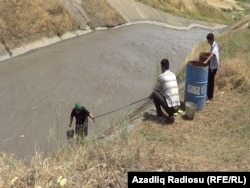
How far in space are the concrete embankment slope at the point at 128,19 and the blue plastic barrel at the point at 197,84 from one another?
956 cm

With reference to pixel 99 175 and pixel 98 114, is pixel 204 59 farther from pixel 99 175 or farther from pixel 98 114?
pixel 99 175

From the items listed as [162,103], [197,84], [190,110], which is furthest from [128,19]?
[162,103]

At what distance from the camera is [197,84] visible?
9.25 m

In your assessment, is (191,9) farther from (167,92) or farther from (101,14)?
(167,92)

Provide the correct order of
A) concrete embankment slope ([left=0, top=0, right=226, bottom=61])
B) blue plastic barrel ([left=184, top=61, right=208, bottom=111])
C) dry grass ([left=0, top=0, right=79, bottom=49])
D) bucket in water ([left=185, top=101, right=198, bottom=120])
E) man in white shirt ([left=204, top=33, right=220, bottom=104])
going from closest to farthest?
1. bucket in water ([left=185, top=101, right=198, bottom=120])
2. blue plastic barrel ([left=184, top=61, right=208, bottom=111])
3. man in white shirt ([left=204, top=33, right=220, bottom=104])
4. concrete embankment slope ([left=0, top=0, right=226, bottom=61])
5. dry grass ([left=0, top=0, right=79, bottom=49])

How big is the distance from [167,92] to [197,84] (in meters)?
0.88

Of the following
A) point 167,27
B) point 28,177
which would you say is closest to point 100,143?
point 28,177

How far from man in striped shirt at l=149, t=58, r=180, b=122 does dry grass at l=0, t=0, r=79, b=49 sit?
10383mm

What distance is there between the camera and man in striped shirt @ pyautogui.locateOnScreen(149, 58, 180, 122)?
28.6 feet

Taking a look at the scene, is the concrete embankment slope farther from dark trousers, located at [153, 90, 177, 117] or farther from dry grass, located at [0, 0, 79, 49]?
dark trousers, located at [153, 90, 177, 117]

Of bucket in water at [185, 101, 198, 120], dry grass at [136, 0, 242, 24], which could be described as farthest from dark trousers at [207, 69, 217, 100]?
dry grass at [136, 0, 242, 24]

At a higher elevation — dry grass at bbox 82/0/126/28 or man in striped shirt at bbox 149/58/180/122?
dry grass at bbox 82/0/126/28

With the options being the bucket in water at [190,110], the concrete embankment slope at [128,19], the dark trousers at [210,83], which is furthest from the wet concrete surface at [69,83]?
the dark trousers at [210,83]

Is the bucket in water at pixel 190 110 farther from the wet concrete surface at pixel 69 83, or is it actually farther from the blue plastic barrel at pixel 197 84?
the wet concrete surface at pixel 69 83
